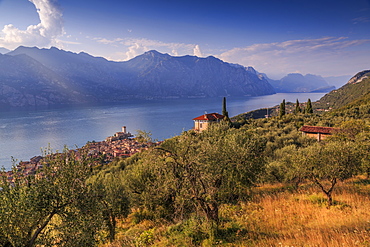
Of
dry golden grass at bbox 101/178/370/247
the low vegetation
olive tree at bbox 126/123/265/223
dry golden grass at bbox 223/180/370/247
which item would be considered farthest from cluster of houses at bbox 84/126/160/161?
dry golden grass at bbox 223/180/370/247

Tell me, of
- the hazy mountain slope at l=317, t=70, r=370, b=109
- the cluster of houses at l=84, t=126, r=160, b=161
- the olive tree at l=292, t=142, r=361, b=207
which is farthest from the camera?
the hazy mountain slope at l=317, t=70, r=370, b=109

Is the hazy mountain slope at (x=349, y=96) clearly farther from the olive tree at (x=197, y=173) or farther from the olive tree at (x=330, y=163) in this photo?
the olive tree at (x=197, y=173)

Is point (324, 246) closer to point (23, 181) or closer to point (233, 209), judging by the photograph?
point (233, 209)

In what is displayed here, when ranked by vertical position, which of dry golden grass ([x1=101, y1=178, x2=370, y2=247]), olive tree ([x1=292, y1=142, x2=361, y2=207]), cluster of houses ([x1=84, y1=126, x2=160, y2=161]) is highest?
olive tree ([x1=292, y1=142, x2=361, y2=207])

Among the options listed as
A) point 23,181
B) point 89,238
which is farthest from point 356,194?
point 23,181

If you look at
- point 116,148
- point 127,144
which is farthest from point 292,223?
point 127,144

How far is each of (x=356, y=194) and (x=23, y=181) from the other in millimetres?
15263

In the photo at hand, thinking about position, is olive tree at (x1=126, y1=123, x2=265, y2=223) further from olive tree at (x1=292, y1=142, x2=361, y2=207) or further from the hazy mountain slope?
the hazy mountain slope

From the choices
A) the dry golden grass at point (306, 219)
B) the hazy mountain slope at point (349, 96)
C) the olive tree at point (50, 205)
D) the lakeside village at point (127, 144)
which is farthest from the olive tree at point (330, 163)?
the hazy mountain slope at point (349, 96)

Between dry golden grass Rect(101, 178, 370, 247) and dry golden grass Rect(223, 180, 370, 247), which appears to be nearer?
dry golden grass Rect(223, 180, 370, 247)

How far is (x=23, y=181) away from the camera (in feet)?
23.1

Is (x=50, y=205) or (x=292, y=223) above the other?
(x=50, y=205)

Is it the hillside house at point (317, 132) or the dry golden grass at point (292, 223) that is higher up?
the dry golden grass at point (292, 223)

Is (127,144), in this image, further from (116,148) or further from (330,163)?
(330,163)
